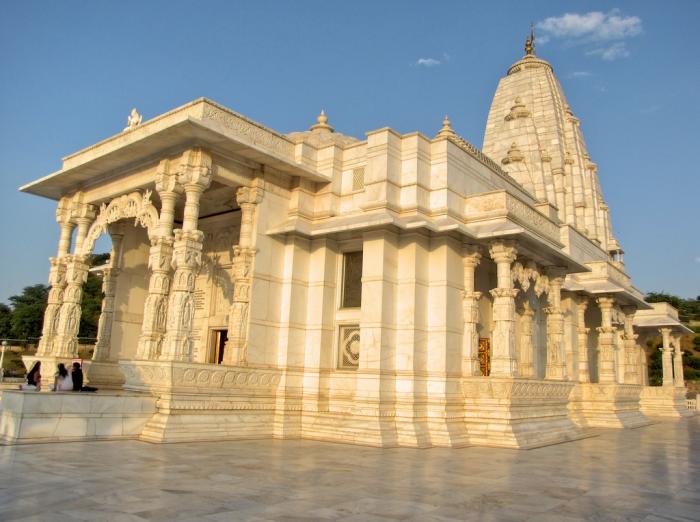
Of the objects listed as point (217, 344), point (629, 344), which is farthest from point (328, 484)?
point (629, 344)

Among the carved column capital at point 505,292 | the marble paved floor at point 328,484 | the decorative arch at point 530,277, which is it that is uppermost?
the decorative arch at point 530,277

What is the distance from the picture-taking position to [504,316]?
1450 cm

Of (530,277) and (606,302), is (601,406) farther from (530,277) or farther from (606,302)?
(530,277)

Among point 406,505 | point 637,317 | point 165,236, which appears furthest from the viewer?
point 637,317

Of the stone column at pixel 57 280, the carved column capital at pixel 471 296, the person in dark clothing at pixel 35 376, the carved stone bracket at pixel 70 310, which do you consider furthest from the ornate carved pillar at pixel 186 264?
the carved column capital at pixel 471 296

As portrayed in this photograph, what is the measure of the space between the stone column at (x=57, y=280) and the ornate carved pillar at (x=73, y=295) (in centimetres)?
23

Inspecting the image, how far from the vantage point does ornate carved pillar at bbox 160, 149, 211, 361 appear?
1271cm

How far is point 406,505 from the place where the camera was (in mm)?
6660

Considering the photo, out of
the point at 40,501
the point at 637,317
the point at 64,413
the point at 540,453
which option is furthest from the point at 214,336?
the point at 637,317

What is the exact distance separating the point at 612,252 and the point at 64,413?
37.5 meters

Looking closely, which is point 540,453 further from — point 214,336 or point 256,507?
point 214,336

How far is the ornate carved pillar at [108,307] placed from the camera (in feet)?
57.6

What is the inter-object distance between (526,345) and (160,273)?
33.6ft

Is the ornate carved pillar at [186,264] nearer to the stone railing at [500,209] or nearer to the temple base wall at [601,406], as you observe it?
the stone railing at [500,209]
